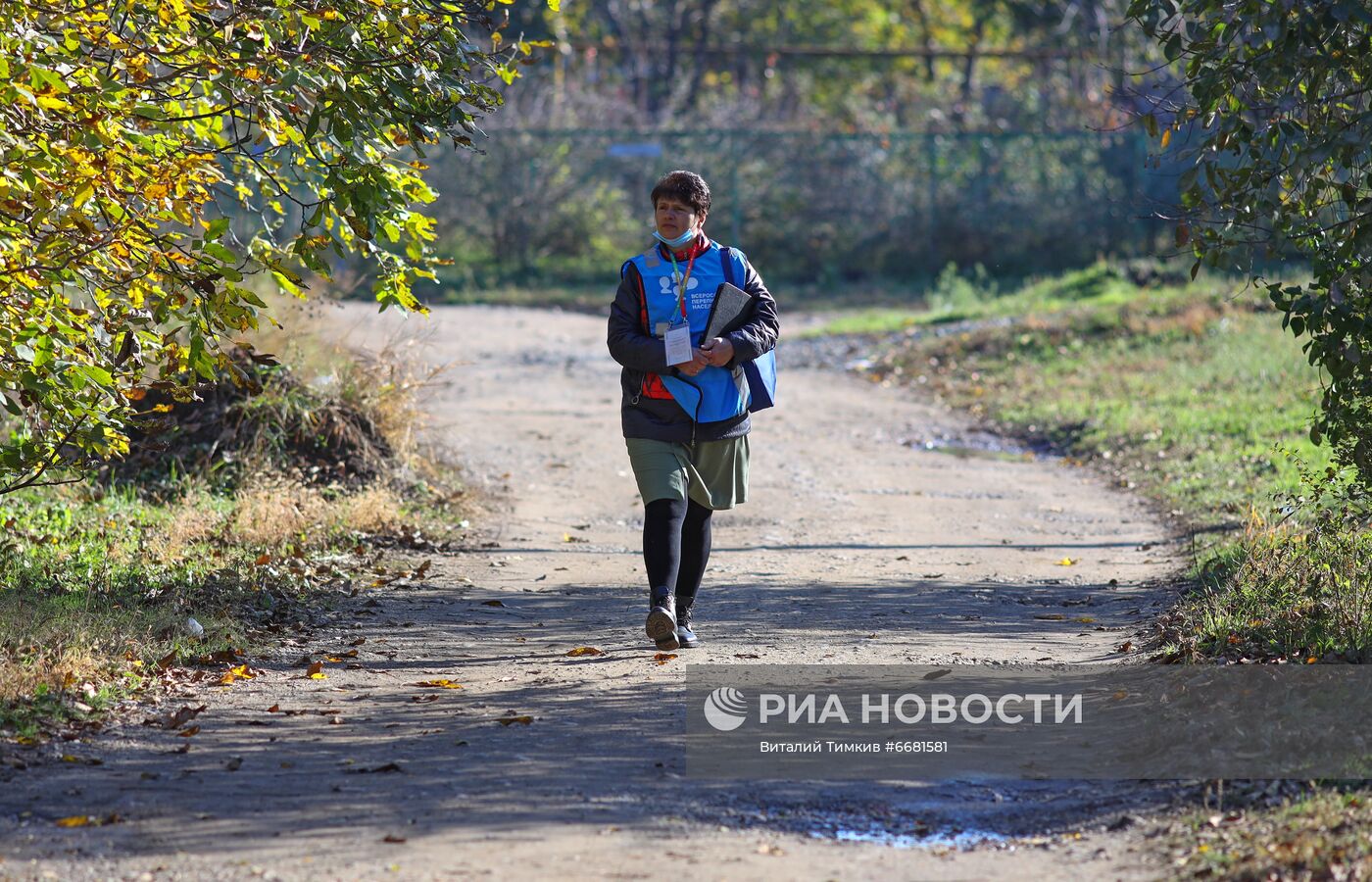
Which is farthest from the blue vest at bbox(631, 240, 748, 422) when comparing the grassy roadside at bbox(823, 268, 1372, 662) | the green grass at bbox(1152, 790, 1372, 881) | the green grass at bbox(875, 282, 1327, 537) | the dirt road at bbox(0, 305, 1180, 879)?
the green grass at bbox(875, 282, 1327, 537)

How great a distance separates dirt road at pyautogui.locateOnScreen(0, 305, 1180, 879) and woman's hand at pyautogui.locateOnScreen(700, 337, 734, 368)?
3.84ft

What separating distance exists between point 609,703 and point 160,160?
8.79 feet

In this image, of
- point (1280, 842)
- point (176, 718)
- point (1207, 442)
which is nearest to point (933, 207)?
point (1207, 442)

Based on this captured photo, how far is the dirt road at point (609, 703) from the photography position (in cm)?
406

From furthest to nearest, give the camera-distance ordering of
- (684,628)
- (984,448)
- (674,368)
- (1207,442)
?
1. (984,448)
2. (1207,442)
3. (684,628)
4. (674,368)

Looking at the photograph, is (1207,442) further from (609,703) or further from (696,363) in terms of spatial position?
(609,703)

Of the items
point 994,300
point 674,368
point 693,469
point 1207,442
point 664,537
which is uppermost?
point 674,368

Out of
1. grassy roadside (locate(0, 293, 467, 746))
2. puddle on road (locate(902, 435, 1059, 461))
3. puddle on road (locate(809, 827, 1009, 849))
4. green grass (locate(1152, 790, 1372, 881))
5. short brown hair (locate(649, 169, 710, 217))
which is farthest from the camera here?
puddle on road (locate(902, 435, 1059, 461))

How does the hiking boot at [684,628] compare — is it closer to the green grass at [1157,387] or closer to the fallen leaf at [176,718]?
the fallen leaf at [176,718]

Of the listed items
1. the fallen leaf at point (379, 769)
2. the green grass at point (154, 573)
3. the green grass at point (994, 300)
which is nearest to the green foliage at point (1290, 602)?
the fallen leaf at point (379, 769)

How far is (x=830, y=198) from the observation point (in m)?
23.3

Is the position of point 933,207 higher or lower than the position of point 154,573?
higher

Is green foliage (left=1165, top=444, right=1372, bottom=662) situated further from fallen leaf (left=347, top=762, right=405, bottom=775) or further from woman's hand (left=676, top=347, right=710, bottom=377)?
fallen leaf (left=347, top=762, right=405, bottom=775)

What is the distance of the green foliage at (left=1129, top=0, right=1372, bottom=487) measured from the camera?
5508 millimetres
